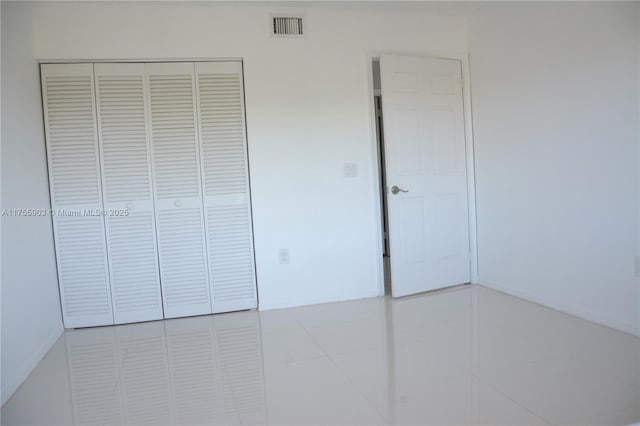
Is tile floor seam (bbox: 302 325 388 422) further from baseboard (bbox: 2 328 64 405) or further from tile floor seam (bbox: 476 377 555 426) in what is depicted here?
baseboard (bbox: 2 328 64 405)

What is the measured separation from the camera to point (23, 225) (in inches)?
109

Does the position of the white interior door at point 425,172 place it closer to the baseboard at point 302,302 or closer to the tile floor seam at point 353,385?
the baseboard at point 302,302

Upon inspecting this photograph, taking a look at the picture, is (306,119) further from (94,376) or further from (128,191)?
(94,376)

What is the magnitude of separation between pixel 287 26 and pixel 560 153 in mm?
2235

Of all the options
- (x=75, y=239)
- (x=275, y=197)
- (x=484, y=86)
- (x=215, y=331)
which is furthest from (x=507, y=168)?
(x=75, y=239)

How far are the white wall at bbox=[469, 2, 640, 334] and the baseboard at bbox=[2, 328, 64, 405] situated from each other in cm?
342

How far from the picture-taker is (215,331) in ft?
10.7

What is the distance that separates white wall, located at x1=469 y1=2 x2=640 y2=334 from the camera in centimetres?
276

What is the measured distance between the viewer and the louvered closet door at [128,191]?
3.42 m

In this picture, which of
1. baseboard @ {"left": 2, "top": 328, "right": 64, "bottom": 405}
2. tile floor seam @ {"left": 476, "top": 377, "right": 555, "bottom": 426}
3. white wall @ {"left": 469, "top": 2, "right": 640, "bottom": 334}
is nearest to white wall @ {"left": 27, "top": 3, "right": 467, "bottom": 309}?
white wall @ {"left": 469, "top": 2, "right": 640, "bottom": 334}

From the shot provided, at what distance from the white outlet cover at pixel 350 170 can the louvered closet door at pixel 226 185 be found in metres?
0.80

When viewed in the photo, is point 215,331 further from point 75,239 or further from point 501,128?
point 501,128

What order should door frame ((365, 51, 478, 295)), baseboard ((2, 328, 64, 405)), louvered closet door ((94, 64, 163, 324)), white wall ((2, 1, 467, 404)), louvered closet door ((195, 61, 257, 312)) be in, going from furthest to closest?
door frame ((365, 51, 478, 295)) → louvered closet door ((195, 61, 257, 312)) → louvered closet door ((94, 64, 163, 324)) → white wall ((2, 1, 467, 404)) → baseboard ((2, 328, 64, 405))

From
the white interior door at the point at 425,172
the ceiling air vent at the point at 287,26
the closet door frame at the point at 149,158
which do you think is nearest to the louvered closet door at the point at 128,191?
the closet door frame at the point at 149,158
